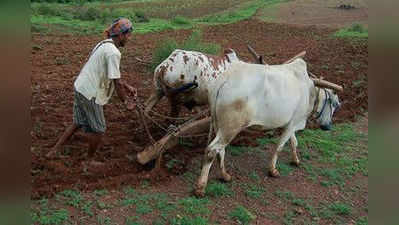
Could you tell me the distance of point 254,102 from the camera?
4605mm

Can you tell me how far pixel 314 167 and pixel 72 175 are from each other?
3265 mm

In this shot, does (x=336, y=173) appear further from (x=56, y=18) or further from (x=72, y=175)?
(x=56, y=18)

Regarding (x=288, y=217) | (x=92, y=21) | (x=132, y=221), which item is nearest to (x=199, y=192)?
(x=132, y=221)

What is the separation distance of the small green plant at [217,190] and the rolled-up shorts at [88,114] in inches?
55.9

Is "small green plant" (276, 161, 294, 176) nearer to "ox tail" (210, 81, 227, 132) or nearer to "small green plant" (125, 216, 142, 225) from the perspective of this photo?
"ox tail" (210, 81, 227, 132)

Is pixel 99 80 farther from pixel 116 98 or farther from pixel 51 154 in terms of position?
pixel 116 98

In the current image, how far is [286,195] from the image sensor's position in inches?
192

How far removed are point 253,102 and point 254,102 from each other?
0.01 m

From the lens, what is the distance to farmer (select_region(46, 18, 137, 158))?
4398 millimetres

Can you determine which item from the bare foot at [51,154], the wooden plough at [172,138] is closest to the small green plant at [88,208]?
the wooden plough at [172,138]

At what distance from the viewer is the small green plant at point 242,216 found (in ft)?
14.0

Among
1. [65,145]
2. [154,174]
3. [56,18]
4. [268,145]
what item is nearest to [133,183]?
[154,174]

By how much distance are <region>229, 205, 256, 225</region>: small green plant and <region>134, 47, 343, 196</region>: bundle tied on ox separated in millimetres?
444
